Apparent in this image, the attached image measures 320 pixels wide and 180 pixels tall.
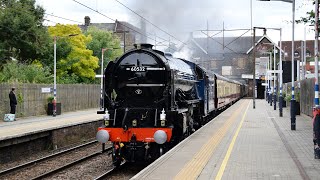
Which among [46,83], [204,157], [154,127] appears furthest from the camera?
[46,83]

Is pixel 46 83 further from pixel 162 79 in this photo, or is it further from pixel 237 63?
pixel 237 63

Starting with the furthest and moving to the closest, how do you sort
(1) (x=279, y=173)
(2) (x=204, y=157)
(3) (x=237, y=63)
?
(3) (x=237, y=63) → (2) (x=204, y=157) → (1) (x=279, y=173)

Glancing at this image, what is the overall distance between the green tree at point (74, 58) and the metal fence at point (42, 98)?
8.00 ft

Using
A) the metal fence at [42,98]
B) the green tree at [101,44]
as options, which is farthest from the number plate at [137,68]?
the green tree at [101,44]

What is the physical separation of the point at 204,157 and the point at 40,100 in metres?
21.1

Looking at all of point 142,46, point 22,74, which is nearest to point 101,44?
point 22,74

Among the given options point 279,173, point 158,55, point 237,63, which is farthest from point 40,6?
point 237,63

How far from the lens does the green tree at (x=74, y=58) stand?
136ft

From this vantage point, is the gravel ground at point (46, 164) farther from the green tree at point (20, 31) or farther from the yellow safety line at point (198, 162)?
the green tree at point (20, 31)

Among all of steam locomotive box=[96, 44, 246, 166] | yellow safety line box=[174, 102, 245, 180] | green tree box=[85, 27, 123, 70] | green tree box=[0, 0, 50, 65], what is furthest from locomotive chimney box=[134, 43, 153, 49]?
green tree box=[85, 27, 123, 70]

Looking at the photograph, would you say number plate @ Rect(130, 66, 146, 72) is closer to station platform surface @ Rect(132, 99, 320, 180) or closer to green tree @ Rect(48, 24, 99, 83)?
station platform surface @ Rect(132, 99, 320, 180)

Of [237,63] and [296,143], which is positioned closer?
[296,143]

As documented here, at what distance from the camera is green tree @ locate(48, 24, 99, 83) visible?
4141 centimetres

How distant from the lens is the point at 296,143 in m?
15.6
